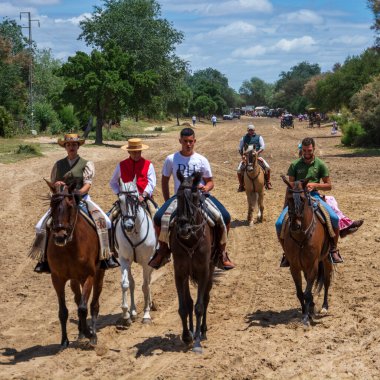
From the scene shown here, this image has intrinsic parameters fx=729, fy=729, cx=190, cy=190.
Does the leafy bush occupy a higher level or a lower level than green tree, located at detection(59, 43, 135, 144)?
lower

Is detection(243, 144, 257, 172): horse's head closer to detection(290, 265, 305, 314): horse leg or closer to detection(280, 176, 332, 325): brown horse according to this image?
detection(280, 176, 332, 325): brown horse

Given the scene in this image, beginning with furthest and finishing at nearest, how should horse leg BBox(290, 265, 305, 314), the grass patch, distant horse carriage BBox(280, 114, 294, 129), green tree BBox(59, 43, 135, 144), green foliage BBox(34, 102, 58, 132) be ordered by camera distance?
distant horse carriage BBox(280, 114, 294, 129) → green foliage BBox(34, 102, 58, 132) → green tree BBox(59, 43, 135, 144) → the grass patch → horse leg BBox(290, 265, 305, 314)

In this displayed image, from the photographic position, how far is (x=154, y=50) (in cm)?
6569

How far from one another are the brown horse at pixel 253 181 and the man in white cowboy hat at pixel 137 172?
775cm

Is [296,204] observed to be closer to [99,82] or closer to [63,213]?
[63,213]

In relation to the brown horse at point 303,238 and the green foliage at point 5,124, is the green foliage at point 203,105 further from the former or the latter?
the brown horse at point 303,238

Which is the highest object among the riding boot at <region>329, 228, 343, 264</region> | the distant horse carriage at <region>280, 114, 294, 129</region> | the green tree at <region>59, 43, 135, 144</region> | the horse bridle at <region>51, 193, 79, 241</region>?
the green tree at <region>59, 43, 135, 144</region>

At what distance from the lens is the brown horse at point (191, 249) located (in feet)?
28.6

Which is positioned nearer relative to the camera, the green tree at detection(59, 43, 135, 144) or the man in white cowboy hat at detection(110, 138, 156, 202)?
the man in white cowboy hat at detection(110, 138, 156, 202)

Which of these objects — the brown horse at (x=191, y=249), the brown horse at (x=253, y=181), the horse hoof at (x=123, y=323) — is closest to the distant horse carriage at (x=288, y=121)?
the brown horse at (x=253, y=181)

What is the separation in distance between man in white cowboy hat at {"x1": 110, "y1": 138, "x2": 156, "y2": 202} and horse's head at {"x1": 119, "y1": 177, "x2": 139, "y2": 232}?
42 cm

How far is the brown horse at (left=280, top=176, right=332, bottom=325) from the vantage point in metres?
9.75

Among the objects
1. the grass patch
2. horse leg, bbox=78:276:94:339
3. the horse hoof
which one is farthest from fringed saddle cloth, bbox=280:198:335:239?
the grass patch

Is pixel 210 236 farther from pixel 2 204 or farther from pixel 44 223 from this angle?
pixel 2 204
